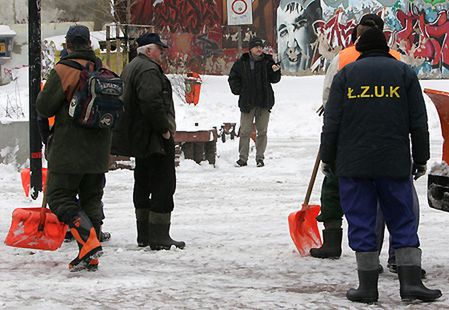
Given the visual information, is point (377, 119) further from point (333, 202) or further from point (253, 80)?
point (253, 80)

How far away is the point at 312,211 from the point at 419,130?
1889mm

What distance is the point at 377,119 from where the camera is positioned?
512 centimetres

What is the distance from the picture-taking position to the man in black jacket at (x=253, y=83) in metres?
13.7

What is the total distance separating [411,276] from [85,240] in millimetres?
2178

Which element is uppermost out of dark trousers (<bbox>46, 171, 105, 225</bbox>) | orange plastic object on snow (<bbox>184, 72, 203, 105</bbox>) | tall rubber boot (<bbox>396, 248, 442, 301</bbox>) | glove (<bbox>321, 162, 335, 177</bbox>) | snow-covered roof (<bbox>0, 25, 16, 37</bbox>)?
snow-covered roof (<bbox>0, 25, 16, 37</bbox>)

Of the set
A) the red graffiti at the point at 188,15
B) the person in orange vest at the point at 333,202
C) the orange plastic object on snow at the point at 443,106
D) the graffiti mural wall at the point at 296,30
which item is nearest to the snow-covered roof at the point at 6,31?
the graffiti mural wall at the point at 296,30

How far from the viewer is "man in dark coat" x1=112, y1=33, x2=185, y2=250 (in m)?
6.76

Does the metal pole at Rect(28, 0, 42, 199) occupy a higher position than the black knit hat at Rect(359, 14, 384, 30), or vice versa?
the black knit hat at Rect(359, 14, 384, 30)

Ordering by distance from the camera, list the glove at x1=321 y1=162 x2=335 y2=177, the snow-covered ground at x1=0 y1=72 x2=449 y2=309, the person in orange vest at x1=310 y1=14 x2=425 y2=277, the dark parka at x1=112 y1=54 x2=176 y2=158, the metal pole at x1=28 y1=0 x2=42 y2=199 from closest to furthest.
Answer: the snow-covered ground at x1=0 y1=72 x2=449 y2=309 → the glove at x1=321 y1=162 x2=335 y2=177 → the person in orange vest at x1=310 y1=14 x2=425 y2=277 → the dark parka at x1=112 y1=54 x2=176 y2=158 → the metal pole at x1=28 y1=0 x2=42 y2=199

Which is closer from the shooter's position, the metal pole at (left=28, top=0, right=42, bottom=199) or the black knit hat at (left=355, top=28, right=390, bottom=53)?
the black knit hat at (left=355, top=28, right=390, bottom=53)

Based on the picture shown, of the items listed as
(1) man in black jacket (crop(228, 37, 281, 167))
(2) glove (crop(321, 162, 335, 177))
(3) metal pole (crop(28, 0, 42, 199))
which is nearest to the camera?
(2) glove (crop(321, 162, 335, 177))

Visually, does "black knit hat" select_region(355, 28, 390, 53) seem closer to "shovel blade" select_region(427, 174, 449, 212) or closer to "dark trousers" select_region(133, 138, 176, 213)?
"shovel blade" select_region(427, 174, 449, 212)

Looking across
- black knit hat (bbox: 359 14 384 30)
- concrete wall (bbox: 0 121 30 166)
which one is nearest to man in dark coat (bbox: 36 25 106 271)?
black knit hat (bbox: 359 14 384 30)

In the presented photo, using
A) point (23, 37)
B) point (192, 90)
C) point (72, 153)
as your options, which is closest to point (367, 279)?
point (72, 153)
